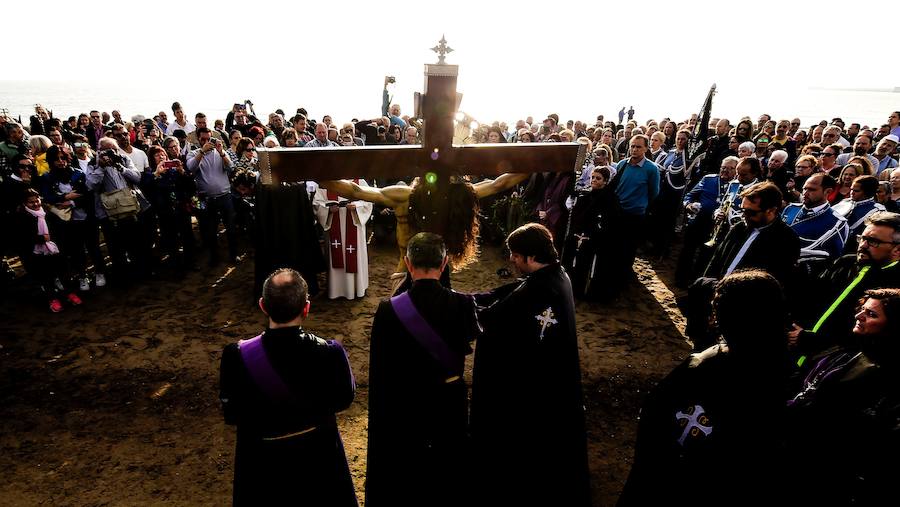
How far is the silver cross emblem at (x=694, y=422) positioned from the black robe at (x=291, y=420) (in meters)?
1.70

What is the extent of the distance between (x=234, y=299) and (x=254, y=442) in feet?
16.7

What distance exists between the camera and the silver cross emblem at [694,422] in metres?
2.19

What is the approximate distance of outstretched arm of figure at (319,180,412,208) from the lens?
10.9ft

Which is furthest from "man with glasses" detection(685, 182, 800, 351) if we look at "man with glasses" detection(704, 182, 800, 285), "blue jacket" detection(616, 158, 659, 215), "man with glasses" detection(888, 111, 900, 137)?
"man with glasses" detection(888, 111, 900, 137)

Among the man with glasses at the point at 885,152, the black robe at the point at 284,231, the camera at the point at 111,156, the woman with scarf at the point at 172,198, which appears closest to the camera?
the black robe at the point at 284,231

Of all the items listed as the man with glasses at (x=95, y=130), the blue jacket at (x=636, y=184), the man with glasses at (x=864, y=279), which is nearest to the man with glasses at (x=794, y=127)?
the blue jacket at (x=636, y=184)

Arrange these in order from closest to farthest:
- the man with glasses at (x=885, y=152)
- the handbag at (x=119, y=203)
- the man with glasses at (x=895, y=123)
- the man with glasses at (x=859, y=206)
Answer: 1. the man with glasses at (x=859, y=206)
2. the handbag at (x=119, y=203)
3. the man with glasses at (x=885, y=152)
4. the man with glasses at (x=895, y=123)

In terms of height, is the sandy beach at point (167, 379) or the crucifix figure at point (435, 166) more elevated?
the crucifix figure at point (435, 166)

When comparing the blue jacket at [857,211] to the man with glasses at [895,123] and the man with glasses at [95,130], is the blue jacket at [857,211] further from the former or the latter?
the man with glasses at [95,130]

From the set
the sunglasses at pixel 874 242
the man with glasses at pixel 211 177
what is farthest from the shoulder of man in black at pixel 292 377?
the man with glasses at pixel 211 177

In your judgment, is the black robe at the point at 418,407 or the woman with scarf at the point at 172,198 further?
the woman with scarf at the point at 172,198

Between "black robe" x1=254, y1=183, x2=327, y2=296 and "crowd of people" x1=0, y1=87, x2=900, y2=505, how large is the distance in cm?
16

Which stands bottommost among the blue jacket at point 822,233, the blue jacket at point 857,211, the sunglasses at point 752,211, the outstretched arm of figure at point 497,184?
the blue jacket at point 822,233

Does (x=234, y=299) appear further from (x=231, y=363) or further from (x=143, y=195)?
(x=231, y=363)
